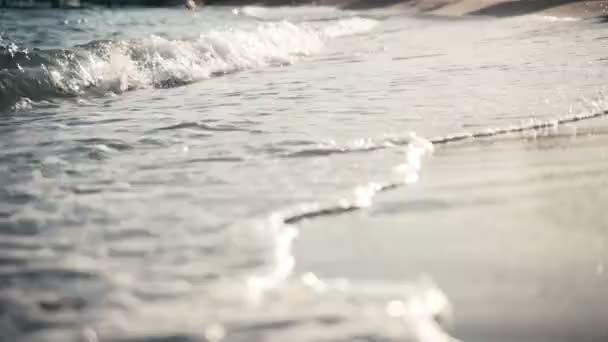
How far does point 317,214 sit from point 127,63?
4054 mm

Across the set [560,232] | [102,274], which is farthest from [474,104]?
[102,274]

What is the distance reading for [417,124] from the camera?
9.79 ft

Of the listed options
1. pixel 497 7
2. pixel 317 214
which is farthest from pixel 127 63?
pixel 497 7

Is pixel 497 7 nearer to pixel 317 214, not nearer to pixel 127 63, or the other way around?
pixel 127 63

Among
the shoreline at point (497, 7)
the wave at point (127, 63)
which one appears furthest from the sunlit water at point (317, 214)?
the shoreline at point (497, 7)

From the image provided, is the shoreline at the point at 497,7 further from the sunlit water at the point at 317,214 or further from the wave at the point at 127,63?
the sunlit water at the point at 317,214

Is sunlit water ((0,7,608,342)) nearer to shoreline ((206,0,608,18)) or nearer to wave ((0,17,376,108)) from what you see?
wave ((0,17,376,108))

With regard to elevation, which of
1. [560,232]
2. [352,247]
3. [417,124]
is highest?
[417,124]

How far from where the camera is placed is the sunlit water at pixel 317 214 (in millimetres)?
1317

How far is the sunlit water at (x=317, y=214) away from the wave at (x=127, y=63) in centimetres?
57

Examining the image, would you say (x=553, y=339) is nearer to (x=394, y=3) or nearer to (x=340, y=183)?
(x=340, y=183)

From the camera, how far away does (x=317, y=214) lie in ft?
6.24

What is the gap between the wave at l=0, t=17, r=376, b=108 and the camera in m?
4.80

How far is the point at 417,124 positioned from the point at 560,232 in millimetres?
1315
